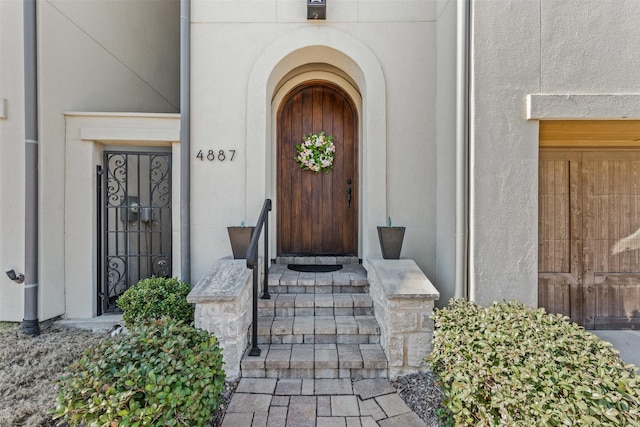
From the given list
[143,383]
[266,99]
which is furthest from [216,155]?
[143,383]

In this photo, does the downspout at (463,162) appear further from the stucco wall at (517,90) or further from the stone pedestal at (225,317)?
the stone pedestal at (225,317)

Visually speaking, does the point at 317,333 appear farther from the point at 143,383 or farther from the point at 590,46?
the point at 590,46

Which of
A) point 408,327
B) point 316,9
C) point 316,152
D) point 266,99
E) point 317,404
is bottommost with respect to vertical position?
point 317,404

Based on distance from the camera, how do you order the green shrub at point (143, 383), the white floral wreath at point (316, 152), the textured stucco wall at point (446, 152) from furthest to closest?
the white floral wreath at point (316, 152)
the textured stucco wall at point (446, 152)
the green shrub at point (143, 383)

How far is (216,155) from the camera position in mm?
3387

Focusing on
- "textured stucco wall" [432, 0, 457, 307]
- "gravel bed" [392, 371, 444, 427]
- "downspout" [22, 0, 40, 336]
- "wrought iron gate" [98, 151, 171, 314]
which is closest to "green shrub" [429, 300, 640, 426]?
"gravel bed" [392, 371, 444, 427]

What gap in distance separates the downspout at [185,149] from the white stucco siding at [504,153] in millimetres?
2677

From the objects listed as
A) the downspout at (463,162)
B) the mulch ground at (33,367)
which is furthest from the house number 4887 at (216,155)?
the downspout at (463,162)

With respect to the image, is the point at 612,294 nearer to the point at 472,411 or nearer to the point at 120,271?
the point at 472,411

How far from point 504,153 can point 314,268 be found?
2.25m

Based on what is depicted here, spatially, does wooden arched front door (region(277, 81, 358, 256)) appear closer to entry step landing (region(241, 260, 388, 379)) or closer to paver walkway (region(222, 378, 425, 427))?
entry step landing (region(241, 260, 388, 379))

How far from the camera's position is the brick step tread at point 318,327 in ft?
8.86

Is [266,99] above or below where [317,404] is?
above

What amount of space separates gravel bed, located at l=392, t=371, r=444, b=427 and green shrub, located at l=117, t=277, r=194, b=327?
1907mm
